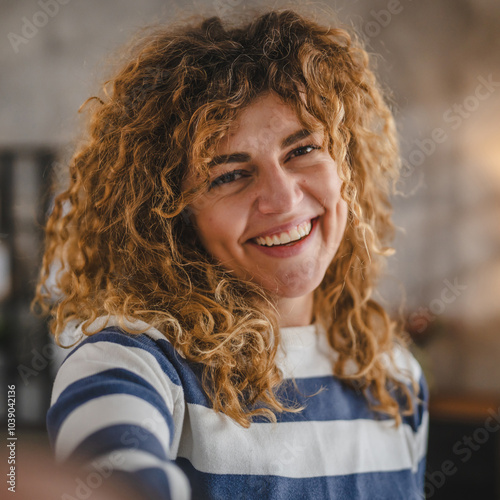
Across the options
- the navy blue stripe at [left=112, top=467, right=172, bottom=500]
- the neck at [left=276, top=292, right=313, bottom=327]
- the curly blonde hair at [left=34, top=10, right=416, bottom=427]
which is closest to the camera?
the navy blue stripe at [left=112, top=467, right=172, bottom=500]

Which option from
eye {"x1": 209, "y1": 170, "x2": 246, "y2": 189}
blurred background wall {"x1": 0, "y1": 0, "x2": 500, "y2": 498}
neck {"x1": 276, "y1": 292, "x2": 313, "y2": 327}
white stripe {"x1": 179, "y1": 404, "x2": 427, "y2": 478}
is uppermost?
blurred background wall {"x1": 0, "y1": 0, "x2": 500, "y2": 498}

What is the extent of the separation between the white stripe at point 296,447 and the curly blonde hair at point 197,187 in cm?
3

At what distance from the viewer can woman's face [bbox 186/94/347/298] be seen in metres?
0.84

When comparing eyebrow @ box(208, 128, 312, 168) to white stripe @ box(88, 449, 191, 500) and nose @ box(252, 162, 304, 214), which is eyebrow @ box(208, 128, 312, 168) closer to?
nose @ box(252, 162, 304, 214)

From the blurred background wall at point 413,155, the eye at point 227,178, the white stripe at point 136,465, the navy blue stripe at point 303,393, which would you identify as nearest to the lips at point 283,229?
the eye at point 227,178

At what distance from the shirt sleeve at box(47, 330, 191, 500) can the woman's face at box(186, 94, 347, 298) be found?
0.82 ft

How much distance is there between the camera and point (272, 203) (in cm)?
85

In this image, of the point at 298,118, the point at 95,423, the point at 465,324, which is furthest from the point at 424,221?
the point at 95,423

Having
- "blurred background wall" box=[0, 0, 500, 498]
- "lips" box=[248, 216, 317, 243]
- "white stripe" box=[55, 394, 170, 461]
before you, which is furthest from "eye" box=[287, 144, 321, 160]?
"blurred background wall" box=[0, 0, 500, 498]

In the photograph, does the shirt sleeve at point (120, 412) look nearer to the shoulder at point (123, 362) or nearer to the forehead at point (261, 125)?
the shoulder at point (123, 362)

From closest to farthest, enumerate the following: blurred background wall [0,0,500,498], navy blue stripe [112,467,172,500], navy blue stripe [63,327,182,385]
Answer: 1. navy blue stripe [112,467,172,500]
2. navy blue stripe [63,327,182,385]
3. blurred background wall [0,0,500,498]

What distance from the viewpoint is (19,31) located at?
11.3 feet

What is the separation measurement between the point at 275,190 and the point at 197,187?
0.44ft

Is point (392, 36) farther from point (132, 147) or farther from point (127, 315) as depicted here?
point (127, 315)
